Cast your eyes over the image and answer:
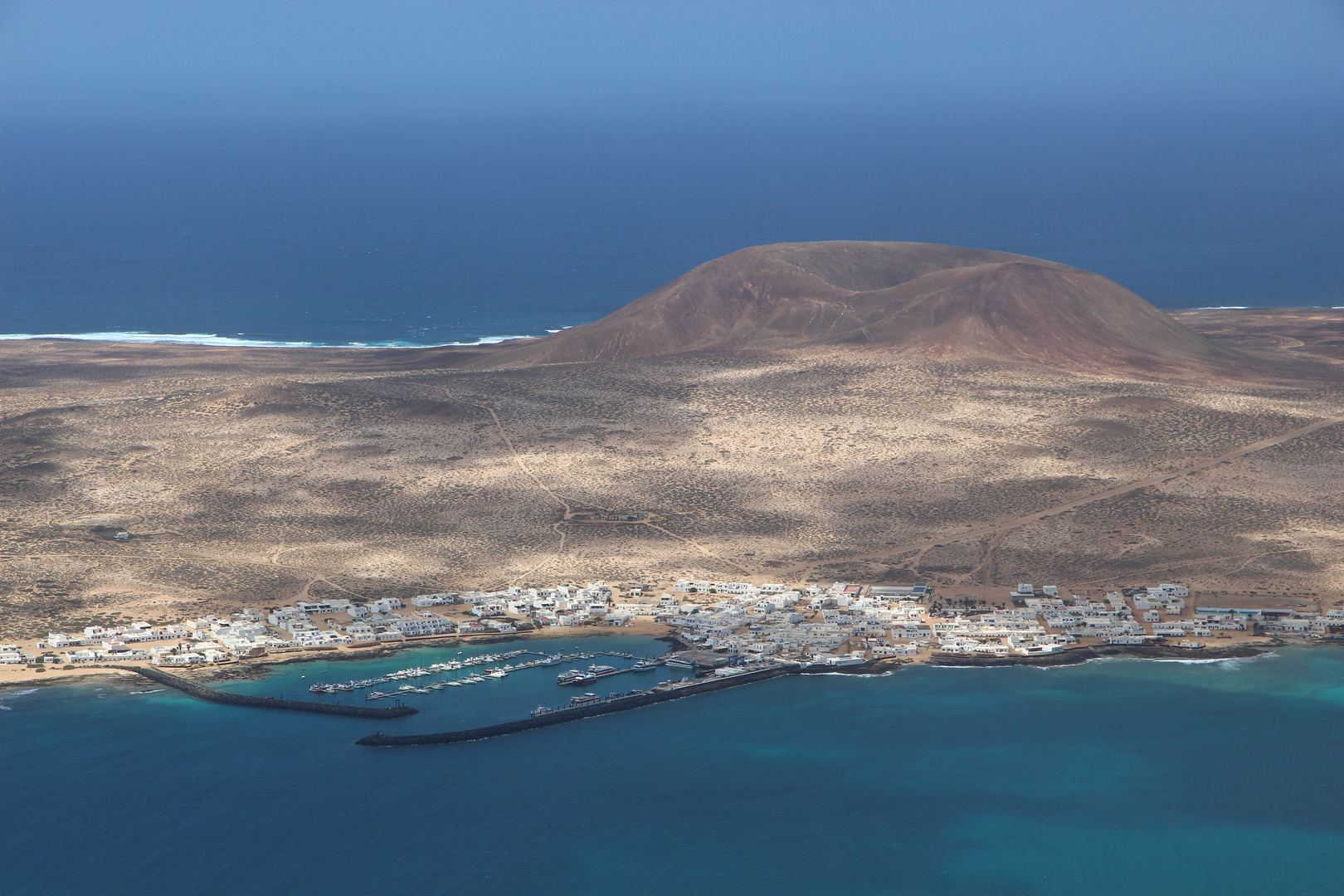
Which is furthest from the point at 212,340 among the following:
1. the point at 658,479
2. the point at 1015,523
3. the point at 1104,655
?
the point at 1104,655

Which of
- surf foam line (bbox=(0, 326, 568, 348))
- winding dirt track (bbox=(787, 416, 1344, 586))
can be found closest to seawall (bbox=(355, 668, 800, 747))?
winding dirt track (bbox=(787, 416, 1344, 586))

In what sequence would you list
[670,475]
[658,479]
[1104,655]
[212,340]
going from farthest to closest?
[212,340]
[670,475]
[658,479]
[1104,655]

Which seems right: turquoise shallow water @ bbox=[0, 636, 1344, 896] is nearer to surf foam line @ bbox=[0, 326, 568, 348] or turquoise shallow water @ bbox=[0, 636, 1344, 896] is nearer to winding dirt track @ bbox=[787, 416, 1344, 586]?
winding dirt track @ bbox=[787, 416, 1344, 586]

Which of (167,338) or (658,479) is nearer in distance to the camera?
(658,479)

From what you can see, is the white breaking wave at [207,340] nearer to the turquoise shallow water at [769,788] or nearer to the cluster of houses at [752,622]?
the cluster of houses at [752,622]

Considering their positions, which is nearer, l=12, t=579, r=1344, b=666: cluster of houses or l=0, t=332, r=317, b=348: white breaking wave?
l=12, t=579, r=1344, b=666: cluster of houses

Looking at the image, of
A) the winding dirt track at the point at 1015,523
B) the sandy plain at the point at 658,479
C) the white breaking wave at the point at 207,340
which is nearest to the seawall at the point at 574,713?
the sandy plain at the point at 658,479

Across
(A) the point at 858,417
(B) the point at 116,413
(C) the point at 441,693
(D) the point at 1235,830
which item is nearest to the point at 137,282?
(B) the point at 116,413

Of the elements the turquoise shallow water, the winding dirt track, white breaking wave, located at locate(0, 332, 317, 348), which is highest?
white breaking wave, located at locate(0, 332, 317, 348)

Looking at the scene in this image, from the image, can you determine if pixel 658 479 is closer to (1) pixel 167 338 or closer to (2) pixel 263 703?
(2) pixel 263 703
